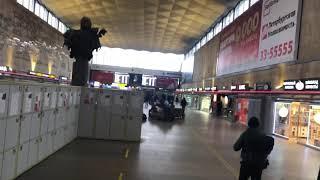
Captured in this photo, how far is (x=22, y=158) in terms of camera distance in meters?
8.80

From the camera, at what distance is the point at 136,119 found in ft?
52.5

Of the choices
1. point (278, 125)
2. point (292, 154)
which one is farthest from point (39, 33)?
point (292, 154)

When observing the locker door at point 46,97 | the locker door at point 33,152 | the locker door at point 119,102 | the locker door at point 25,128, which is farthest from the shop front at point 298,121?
the locker door at point 25,128

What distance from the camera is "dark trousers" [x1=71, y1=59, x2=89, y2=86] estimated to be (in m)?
17.1

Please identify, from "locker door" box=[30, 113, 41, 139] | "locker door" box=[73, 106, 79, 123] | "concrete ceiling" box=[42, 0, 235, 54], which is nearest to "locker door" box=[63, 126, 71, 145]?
"locker door" box=[73, 106, 79, 123]

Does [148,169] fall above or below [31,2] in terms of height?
below

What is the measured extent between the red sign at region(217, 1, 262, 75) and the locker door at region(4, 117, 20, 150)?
70.4ft

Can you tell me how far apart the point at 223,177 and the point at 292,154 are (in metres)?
7.18

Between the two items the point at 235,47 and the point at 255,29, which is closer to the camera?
the point at 255,29

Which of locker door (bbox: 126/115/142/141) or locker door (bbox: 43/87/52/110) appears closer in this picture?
locker door (bbox: 43/87/52/110)

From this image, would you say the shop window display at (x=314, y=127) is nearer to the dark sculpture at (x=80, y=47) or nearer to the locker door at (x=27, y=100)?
the dark sculpture at (x=80, y=47)

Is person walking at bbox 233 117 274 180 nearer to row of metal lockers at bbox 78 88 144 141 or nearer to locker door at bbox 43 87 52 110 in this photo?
locker door at bbox 43 87 52 110

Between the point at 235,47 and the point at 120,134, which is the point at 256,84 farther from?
the point at 120,134

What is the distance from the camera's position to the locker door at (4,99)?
730 centimetres
